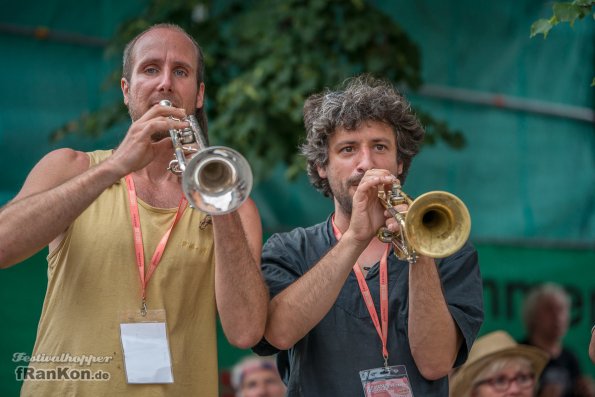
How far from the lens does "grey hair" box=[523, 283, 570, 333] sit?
6.51 m

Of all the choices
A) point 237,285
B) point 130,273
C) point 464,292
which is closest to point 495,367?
point 464,292

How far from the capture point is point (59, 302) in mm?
3201

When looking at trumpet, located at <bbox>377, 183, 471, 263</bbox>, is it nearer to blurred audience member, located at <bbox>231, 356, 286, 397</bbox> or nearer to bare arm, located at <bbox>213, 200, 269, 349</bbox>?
bare arm, located at <bbox>213, 200, 269, 349</bbox>

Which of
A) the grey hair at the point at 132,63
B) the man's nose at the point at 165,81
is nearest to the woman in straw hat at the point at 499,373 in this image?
the grey hair at the point at 132,63

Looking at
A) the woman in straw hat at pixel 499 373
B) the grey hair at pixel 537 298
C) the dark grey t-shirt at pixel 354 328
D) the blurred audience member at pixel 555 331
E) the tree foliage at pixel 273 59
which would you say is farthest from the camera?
the grey hair at pixel 537 298

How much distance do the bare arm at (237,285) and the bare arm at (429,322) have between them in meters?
0.52

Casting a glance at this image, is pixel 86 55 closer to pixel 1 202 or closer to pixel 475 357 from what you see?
pixel 1 202

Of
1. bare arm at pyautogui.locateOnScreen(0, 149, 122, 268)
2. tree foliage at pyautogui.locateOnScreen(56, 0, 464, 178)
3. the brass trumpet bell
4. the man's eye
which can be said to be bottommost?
the man's eye

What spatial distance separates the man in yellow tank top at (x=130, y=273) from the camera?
10.2ft

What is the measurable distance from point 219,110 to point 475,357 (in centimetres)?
229

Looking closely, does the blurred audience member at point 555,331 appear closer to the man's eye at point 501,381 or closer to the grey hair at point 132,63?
the man's eye at point 501,381

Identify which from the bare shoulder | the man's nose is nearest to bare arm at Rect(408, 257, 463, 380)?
the man's nose

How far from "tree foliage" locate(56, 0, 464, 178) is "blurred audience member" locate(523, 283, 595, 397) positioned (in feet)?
4.48

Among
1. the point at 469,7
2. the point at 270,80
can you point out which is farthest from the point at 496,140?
the point at 270,80
